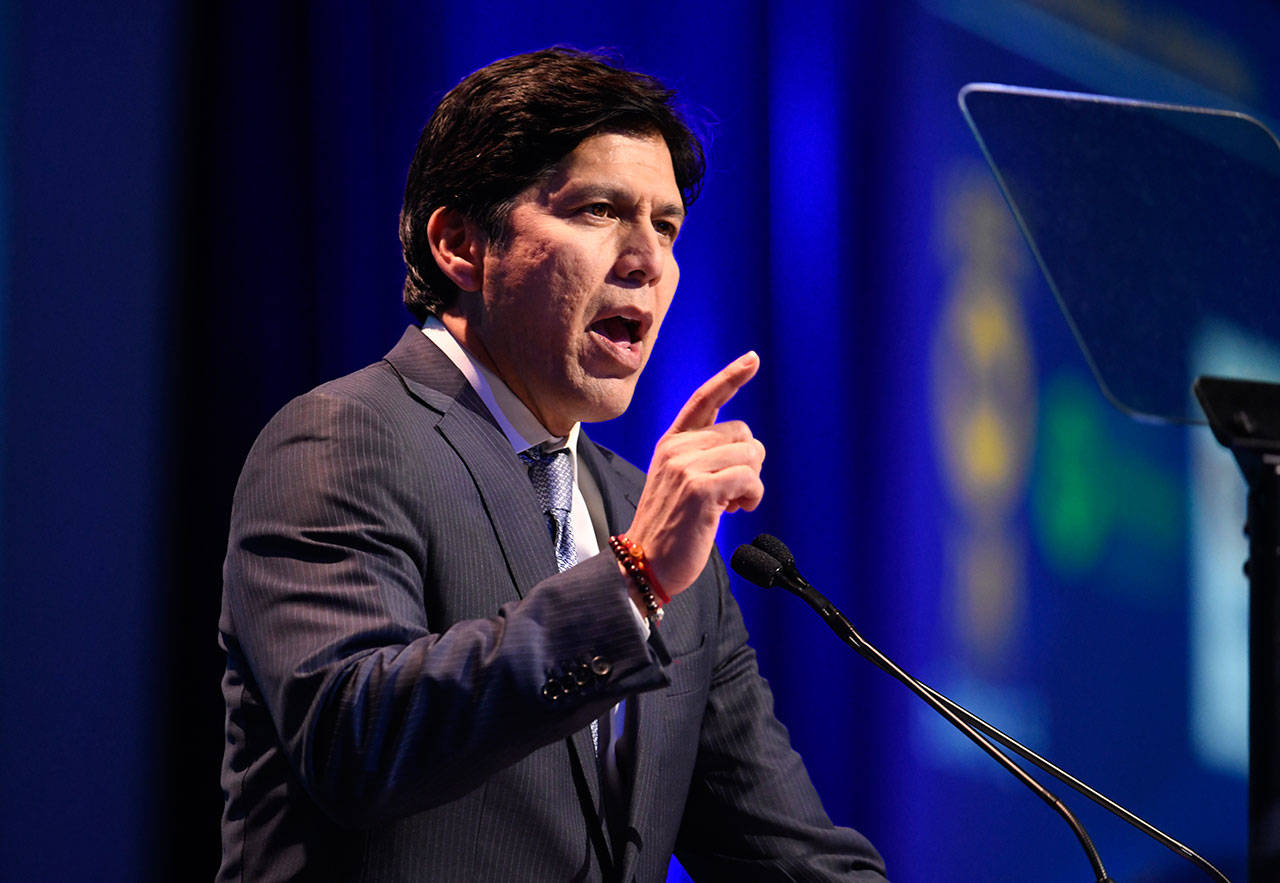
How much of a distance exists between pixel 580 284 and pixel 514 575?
Answer: 356 millimetres

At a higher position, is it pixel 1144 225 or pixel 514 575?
pixel 1144 225

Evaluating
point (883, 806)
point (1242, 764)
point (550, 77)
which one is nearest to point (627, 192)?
point (550, 77)

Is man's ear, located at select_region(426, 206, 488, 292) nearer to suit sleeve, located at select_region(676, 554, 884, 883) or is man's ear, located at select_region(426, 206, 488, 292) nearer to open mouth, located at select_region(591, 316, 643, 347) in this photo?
open mouth, located at select_region(591, 316, 643, 347)

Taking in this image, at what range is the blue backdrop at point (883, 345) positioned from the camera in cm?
186

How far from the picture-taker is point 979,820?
6.83ft

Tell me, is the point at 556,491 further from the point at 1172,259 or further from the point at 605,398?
the point at 1172,259

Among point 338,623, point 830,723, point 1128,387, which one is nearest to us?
point 1128,387

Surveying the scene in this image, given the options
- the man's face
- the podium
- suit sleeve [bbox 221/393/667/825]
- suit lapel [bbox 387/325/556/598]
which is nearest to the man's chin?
the man's face

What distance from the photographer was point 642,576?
3.36 feet

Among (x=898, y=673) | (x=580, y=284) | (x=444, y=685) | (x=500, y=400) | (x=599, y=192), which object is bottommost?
(x=898, y=673)

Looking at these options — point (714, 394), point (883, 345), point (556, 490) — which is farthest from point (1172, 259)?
point (883, 345)

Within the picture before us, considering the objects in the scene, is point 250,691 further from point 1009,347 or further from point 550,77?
point 1009,347

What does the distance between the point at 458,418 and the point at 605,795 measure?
0.47 m

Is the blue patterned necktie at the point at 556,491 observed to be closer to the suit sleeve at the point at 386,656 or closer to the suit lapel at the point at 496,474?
the suit lapel at the point at 496,474
